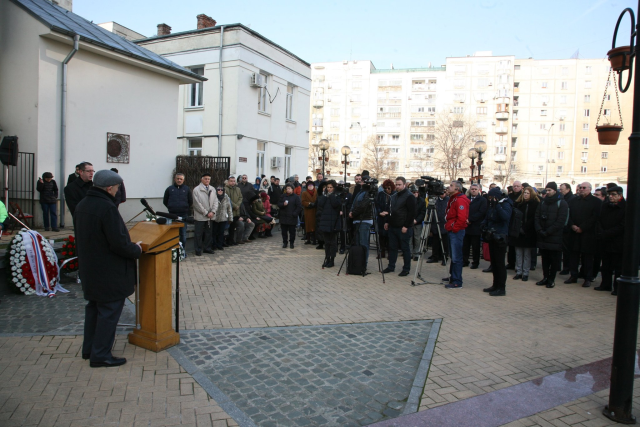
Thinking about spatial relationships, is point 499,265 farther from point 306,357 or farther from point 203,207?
point 203,207

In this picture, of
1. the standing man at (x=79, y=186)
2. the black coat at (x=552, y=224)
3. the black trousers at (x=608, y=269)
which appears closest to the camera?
the standing man at (x=79, y=186)

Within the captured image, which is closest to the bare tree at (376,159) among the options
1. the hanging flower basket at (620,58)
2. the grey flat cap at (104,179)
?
the hanging flower basket at (620,58)

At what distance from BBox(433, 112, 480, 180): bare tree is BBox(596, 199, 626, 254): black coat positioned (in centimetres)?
4722

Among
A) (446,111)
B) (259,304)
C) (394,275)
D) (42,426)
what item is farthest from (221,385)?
(446,111)

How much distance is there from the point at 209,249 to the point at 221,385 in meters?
7.63

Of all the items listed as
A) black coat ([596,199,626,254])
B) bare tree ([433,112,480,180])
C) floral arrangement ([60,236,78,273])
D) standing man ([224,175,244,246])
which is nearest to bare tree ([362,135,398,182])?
bare tree ([433,112,480,180])

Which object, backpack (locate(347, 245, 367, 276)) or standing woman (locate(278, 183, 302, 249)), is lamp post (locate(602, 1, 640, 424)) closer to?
backpack (locate(347, 245, 367, 276))

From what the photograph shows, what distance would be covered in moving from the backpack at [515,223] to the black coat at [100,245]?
7.84m

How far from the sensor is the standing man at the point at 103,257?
169 inches

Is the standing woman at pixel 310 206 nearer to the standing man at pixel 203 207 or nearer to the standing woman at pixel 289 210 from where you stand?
the standing woman at pixel 289 210

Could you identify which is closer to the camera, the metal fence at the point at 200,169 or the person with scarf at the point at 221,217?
the person with scarf at the point at 221,217

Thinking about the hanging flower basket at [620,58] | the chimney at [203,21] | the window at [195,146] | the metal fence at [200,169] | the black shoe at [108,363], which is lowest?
the black shoe at [108,363]

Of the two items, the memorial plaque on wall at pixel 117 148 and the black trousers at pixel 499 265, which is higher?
the memorial plaque on wall at pixel 117 148

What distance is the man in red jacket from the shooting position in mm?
8289
